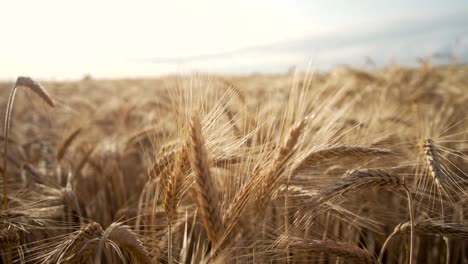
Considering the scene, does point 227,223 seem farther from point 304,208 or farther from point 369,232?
point 369,232

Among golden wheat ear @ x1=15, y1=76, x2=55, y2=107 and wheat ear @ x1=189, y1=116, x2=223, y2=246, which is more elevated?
golden wheat ear @ x1=15, y1=76, x2=55, y2=107

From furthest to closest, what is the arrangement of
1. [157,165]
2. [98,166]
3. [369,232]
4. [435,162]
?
[98,166], [369,232], [157,165], [435,162]

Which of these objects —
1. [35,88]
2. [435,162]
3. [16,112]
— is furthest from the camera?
[16,112]

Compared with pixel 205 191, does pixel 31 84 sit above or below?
above

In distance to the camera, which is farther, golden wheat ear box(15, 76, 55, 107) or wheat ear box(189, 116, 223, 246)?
golden wheat ear box(15, 76, 55, 107)

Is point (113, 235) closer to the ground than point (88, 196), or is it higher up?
higher up

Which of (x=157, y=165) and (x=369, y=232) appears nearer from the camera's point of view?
(x=157, y=165)

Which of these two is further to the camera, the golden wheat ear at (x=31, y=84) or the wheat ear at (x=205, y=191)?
the golden wheat ear at (x=31, y=84)

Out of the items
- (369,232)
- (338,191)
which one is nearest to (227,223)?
(338,191)

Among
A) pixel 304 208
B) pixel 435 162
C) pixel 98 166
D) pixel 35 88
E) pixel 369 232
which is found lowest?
pixel 369 232

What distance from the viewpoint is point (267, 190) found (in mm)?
1105

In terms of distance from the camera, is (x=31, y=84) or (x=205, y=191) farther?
(x=31, y=84)

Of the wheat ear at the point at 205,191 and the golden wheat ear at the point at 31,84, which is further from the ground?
the golden wheat ear at the point at 31,84

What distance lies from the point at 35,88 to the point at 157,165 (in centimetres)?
69
